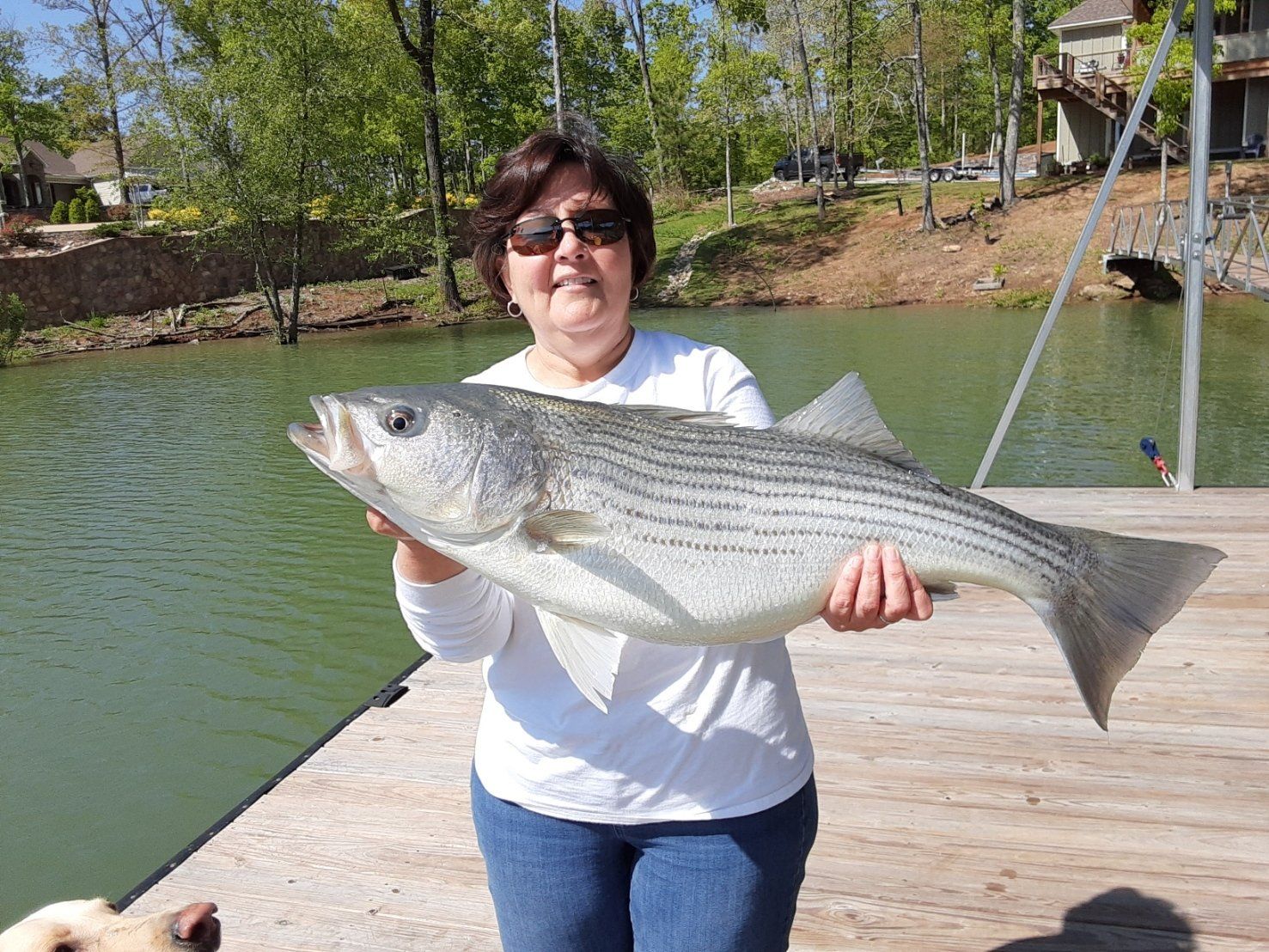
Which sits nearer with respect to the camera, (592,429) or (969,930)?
(592,429)

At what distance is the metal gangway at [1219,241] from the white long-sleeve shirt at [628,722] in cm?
701

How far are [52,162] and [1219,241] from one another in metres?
58.3

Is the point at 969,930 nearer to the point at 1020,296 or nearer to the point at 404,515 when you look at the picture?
the point at 404,515

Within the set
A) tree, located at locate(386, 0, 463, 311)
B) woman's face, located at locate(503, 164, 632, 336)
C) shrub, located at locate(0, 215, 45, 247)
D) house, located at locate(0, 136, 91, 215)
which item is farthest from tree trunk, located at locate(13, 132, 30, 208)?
woman's face, located at locate(503, 164, 632, 336)

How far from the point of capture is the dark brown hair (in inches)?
89.2

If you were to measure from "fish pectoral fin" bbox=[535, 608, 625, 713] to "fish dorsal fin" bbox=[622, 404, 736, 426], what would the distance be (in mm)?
441

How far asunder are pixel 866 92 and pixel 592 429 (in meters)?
40.6

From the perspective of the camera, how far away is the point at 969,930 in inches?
123

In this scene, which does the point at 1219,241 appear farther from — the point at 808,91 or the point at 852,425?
the point at 808,91

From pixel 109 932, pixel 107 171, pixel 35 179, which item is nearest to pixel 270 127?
pixel 109 932

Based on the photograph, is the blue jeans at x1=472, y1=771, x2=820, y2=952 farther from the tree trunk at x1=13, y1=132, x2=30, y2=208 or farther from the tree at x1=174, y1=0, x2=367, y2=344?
the tree trunk at x1=13, y1=132, x2=30, y2=208

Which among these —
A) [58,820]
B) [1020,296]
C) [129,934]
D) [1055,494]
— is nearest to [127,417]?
[58,820]

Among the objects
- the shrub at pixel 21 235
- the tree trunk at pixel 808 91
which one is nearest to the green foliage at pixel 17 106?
the shrub at pixel 21 235

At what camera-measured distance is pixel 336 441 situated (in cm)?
197
